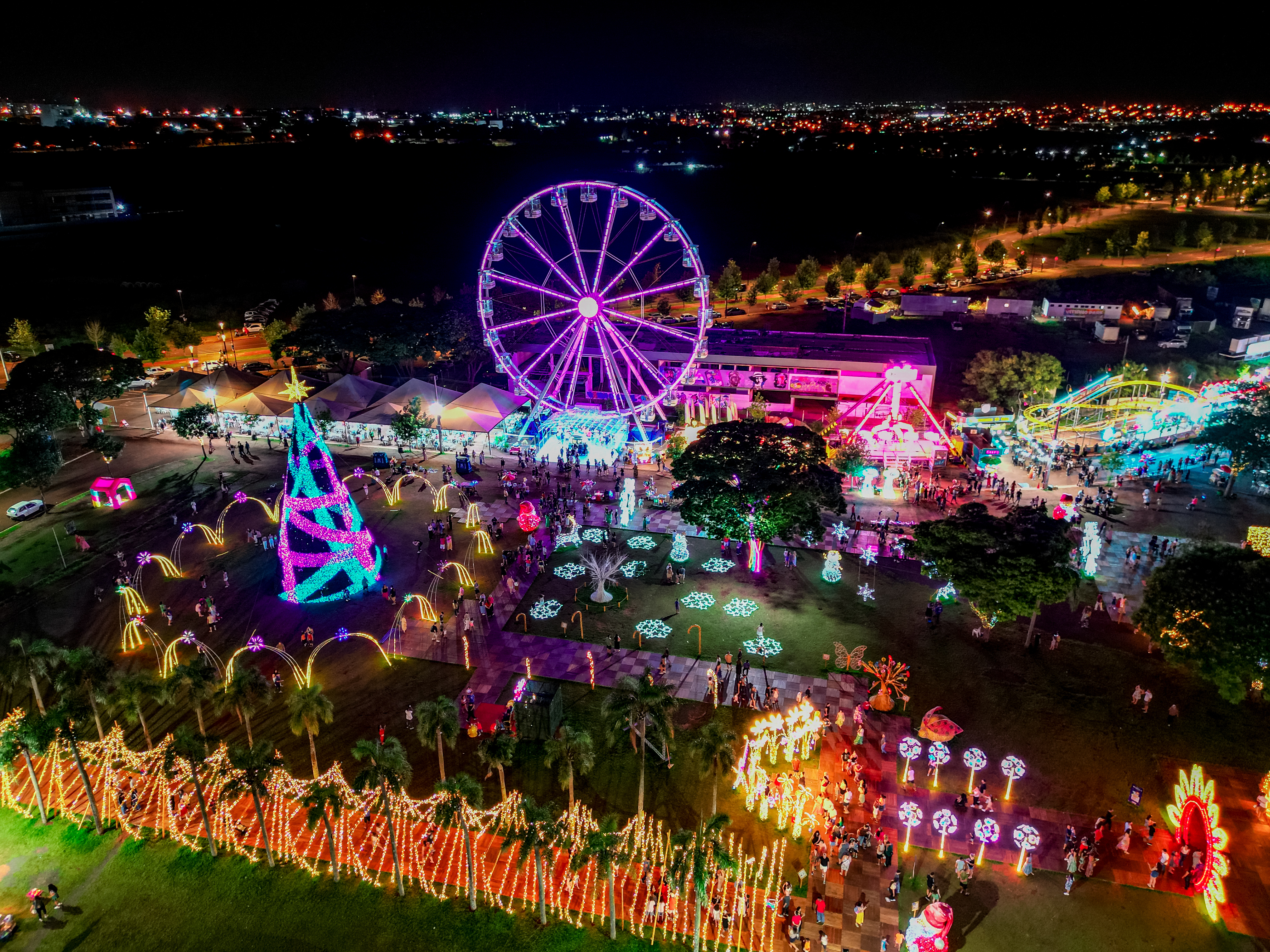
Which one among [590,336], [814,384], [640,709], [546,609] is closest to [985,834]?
[640,709]

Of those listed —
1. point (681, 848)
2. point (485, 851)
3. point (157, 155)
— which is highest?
point (157, 155)

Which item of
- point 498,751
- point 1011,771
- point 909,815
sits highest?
point 498,751

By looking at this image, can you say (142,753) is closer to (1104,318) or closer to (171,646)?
(171,646)

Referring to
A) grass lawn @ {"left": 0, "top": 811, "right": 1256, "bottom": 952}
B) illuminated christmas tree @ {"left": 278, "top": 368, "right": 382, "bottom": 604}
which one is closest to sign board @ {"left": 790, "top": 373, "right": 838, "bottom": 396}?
illuminated christmas tree @ {"left": 278, "top": 368, "right": 382, "bottom": 604}

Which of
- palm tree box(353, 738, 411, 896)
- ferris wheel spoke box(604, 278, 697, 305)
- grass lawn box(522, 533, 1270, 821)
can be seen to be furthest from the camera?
ferris wheel spoke box(604, 278, 697, 305)

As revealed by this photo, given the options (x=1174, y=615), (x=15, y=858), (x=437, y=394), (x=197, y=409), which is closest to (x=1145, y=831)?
(x=1174, y=615)

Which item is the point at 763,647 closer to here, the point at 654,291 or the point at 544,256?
the point at 654,291

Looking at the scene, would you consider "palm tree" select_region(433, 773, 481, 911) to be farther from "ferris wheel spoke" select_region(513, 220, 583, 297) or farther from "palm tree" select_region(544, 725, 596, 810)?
"ferris wheel spoke" select_region(513, 220, 583, 297)
